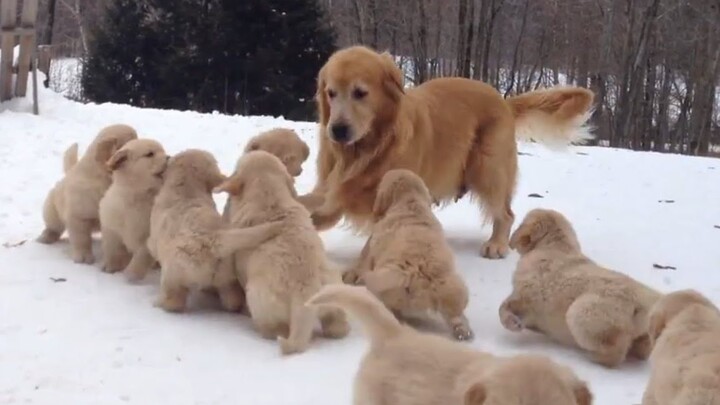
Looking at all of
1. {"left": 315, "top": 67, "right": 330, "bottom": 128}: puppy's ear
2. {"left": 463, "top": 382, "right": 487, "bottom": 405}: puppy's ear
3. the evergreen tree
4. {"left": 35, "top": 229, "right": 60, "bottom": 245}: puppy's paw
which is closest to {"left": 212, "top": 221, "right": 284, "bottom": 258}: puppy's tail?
{"left": 315, "top": 67, "right": 330, "bottom": 128}: puppy's ear

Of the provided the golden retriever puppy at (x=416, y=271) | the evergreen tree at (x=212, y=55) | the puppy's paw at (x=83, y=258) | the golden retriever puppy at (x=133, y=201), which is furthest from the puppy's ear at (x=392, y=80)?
the evergreen tree at (x=212, y=55)

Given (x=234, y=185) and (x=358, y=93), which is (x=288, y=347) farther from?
(x=358, y=93)

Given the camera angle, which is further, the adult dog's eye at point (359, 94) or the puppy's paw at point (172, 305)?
the adult dog's eye at point (359, 94)

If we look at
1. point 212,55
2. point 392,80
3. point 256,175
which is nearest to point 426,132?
point 392,80

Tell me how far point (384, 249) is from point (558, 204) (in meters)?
3.42

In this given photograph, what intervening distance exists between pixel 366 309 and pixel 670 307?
120cm

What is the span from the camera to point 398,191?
503 cm

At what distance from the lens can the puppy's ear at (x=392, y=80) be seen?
18.8ft

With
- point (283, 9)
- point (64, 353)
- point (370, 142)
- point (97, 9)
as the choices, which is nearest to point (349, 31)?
point (283, 9)

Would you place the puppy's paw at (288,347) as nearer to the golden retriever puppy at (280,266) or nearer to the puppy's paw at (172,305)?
the golden retriever puppy at (280,266)

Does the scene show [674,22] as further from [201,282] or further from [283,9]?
[201,282]

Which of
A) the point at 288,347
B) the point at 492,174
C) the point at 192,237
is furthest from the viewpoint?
the point at 492,174

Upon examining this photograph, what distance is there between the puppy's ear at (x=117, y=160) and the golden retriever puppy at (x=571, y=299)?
217 cm

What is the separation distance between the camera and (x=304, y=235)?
453 centimetres
